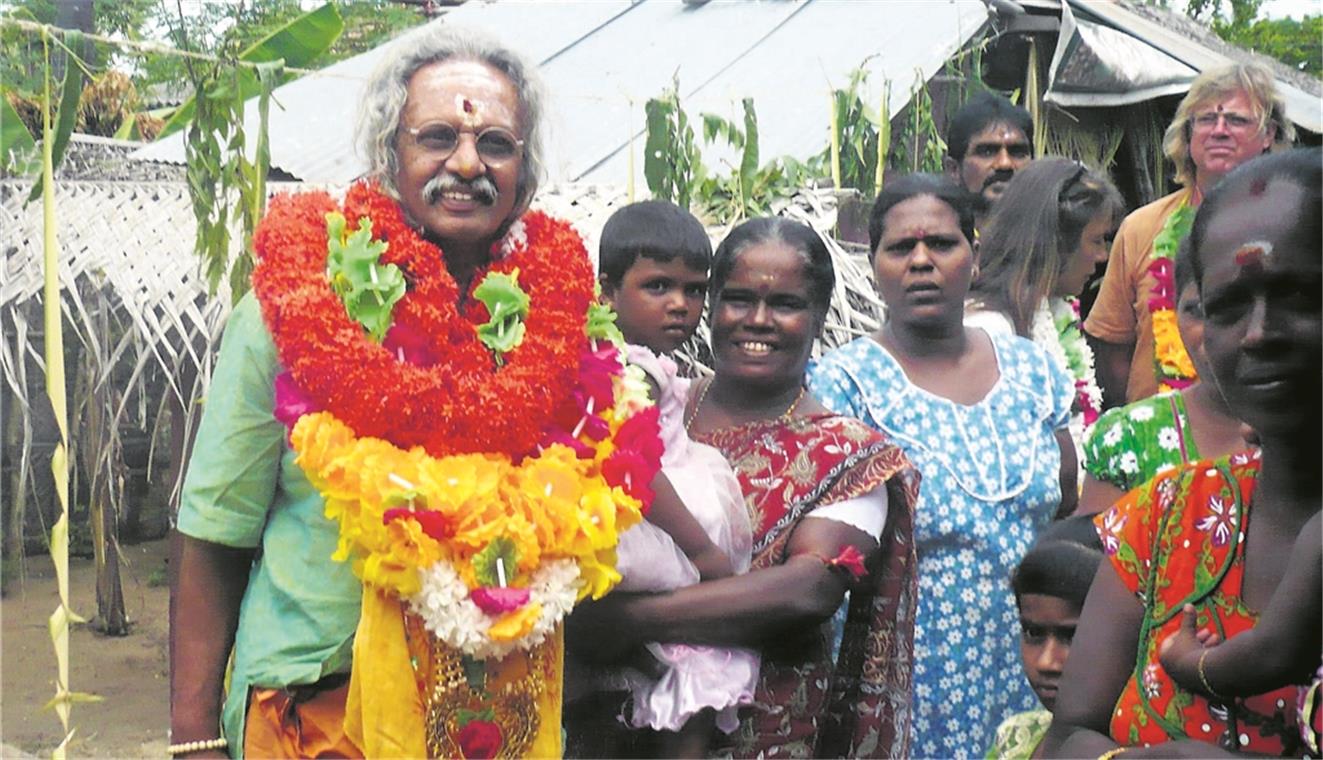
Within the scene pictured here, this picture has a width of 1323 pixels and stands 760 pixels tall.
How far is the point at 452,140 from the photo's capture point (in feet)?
8.61

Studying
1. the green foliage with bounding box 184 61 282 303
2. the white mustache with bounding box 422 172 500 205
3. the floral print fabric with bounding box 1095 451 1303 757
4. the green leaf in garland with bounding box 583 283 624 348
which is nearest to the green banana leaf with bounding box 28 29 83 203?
the green foliage with bounding box 184 61 282 303

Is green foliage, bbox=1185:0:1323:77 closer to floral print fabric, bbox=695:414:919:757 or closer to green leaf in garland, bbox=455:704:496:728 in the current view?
floral print fabric, bbox=695:414:919:757

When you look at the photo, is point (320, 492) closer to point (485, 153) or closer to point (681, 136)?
point (485, 153)

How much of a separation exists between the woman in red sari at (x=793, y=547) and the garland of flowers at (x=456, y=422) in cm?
30

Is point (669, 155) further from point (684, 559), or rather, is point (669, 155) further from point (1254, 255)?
point (1254, 255)

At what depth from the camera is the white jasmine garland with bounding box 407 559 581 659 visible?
242 cm

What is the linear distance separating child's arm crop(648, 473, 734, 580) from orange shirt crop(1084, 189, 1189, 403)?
242cm

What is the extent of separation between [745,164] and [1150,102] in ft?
12.5

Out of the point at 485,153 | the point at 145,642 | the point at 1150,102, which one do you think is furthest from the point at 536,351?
the point at 145,642

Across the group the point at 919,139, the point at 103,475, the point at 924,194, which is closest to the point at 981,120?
the point at 919,139

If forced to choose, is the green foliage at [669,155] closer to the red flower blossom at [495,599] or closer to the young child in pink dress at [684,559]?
the young child in pink dress at [684,559]

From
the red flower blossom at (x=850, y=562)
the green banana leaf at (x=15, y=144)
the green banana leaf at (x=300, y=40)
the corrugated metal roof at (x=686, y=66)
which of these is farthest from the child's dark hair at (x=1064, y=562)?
the corrugated metal roof at (x=686, y=66)

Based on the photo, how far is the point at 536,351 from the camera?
2668 millimetres

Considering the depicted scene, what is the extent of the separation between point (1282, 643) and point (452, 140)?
163 centimetres
